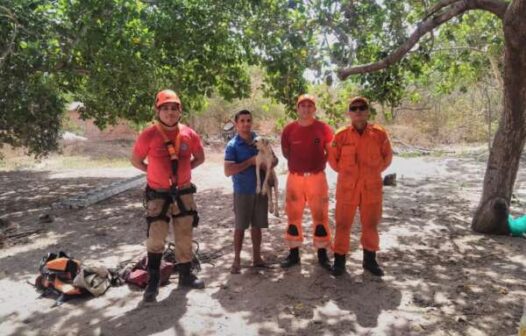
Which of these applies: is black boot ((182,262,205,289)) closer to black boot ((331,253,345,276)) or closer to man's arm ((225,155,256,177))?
man's arm ((225,155,256,177))

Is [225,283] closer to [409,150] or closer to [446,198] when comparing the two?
[446,198]

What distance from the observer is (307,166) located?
4.93 m

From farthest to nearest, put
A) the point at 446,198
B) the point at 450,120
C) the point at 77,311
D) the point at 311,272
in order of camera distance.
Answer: the point at 450,120
the point at 446,198
the point at 311,272
the point at 77,311

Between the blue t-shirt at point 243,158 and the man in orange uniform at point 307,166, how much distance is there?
440 mm

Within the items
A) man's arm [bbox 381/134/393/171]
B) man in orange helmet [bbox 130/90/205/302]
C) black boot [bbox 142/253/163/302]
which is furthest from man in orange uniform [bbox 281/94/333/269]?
black boot [bbox 142/253/163/302]

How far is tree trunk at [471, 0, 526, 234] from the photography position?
589 cm

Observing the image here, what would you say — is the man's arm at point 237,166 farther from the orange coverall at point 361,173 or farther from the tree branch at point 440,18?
the tree branch at point 440,18

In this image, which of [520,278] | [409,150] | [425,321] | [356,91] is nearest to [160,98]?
[425,321]

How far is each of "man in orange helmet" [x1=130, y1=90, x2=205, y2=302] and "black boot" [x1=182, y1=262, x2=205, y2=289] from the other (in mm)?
302

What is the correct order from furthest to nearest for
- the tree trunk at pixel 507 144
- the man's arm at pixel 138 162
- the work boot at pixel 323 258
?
the tree trunk at pixel 507 144 < the work boot at pixel 323 258 < the man's arm at pixel 138 162

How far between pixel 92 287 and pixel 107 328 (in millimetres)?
810

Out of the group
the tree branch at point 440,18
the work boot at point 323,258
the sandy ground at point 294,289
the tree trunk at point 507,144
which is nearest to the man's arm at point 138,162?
the sandy ground at point 294,289

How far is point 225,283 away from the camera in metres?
4.85

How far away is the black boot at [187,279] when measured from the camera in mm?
4723
